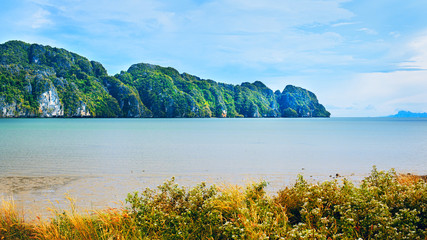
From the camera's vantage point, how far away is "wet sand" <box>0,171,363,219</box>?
1416cm

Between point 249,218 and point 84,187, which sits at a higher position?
point 249,218

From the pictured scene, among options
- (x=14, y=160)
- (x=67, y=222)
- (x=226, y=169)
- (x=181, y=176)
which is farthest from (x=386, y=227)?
(x=14, y=160)

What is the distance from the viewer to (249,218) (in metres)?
7.41

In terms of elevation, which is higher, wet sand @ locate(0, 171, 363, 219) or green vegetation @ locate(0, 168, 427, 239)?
green vegetation @ locate(0, 168, 427, 239)

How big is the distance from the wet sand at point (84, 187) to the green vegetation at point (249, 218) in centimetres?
360

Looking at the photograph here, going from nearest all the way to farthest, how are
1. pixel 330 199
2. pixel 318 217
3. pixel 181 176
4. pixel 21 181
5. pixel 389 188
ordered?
pixel 318 217, pixel 330 199, pixel 389 188, pixel 21 181, pixel 181 176

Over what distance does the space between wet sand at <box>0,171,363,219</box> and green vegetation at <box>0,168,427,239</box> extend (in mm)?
3598

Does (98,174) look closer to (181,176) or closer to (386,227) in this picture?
(181,176)

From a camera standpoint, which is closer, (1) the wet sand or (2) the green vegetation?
(2) the green vegetation

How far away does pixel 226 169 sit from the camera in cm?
2662

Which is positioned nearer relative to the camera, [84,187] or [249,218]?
[249,218]

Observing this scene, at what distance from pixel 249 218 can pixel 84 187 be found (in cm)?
1392

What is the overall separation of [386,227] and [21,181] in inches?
823

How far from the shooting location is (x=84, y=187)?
18.2 meters
